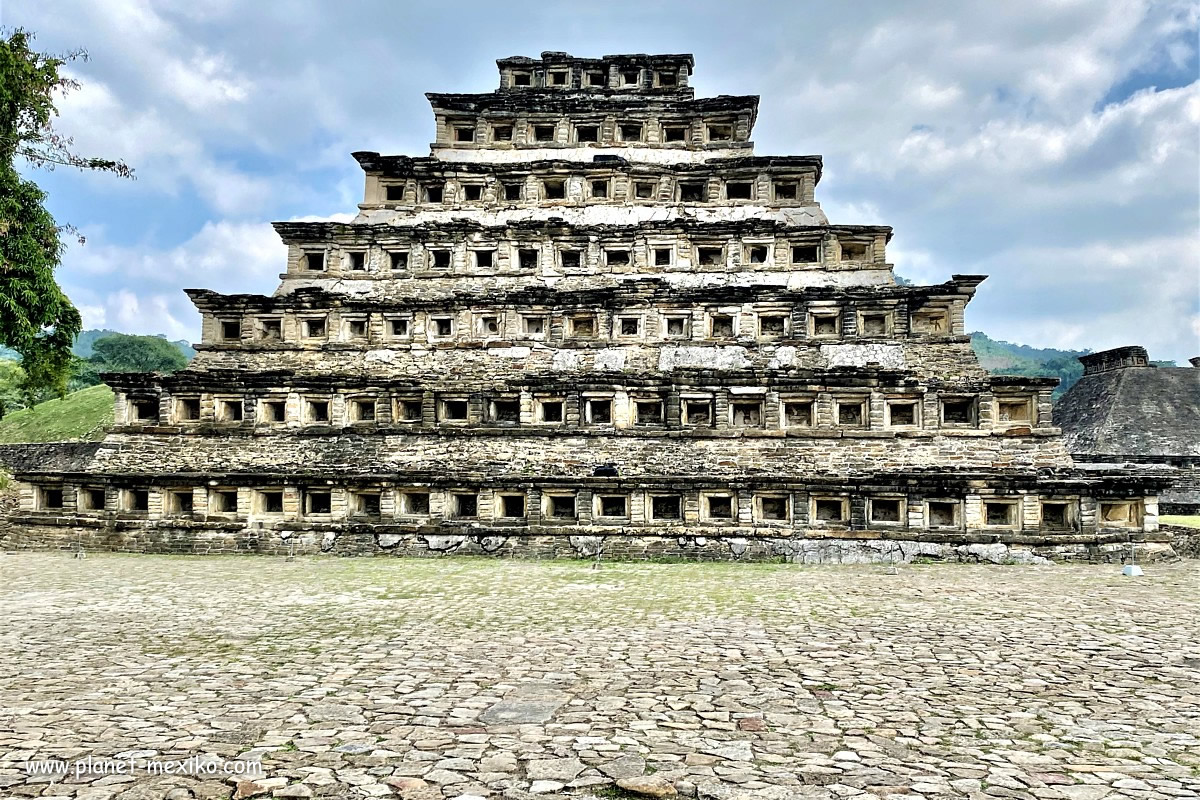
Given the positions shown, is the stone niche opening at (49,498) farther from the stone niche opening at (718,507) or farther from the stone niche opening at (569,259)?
the stone niche opening at (718,507)

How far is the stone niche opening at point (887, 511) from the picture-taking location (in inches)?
692

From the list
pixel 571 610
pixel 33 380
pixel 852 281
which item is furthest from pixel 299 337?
pixel 852 281

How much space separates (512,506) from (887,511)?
10001mm

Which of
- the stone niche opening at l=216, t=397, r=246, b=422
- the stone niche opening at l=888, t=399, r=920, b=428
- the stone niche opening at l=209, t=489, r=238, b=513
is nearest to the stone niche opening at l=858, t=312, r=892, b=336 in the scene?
the stone niche opening at l=888, t=399, r=920, b=428

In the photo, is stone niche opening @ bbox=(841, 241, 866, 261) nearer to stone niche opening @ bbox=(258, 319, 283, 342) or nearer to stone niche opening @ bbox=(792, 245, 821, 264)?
stone niche opening @ bbox=(792, 245, 821, 264)

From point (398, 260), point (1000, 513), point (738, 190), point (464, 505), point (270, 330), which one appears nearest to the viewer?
point (1000, 513)

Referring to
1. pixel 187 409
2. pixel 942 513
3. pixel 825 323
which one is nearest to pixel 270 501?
pixel 187 409

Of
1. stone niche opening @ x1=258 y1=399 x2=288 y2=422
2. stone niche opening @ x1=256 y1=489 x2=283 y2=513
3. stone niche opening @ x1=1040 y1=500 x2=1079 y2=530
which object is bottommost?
stone niche opening @ x1=1040 y1=500 x2=1079 y2=530

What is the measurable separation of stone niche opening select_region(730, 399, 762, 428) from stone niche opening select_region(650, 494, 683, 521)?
3233mm

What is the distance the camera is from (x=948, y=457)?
62.0 ft

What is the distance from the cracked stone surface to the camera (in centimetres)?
504

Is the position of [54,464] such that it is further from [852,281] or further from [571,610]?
[852,281]

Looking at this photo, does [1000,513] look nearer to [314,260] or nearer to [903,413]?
[903,413]

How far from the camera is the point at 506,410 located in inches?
840
